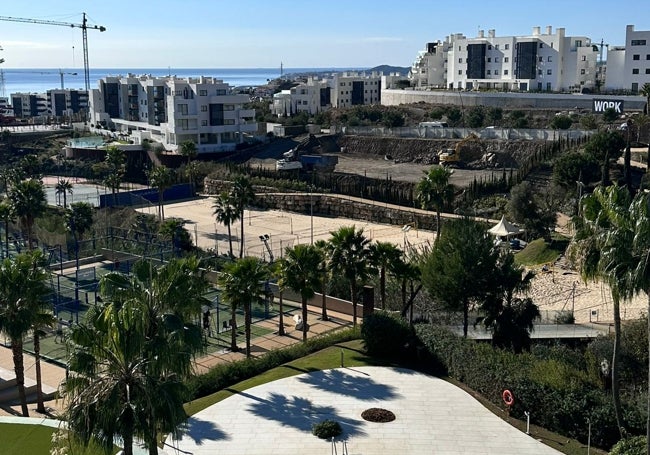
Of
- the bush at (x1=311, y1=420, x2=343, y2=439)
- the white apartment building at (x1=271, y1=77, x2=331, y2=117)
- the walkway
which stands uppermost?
the white apartment building at (x1=271, y1=77, x2=331, y2=117)

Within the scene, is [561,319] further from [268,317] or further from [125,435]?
[125,435]

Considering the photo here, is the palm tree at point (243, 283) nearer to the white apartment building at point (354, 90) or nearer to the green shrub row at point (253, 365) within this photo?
the green shrub row at point (253, 365)

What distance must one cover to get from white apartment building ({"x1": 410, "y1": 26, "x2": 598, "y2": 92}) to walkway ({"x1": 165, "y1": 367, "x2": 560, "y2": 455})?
91825mm

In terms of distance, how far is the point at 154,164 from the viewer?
319 feet

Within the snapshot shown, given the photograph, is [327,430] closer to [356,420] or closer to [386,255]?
[356,420]

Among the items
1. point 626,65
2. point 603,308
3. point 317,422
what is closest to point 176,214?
point 603,308

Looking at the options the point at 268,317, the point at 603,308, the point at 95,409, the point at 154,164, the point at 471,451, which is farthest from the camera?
the point at 154,164

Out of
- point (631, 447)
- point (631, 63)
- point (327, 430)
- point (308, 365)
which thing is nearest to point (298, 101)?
point (631, 63)

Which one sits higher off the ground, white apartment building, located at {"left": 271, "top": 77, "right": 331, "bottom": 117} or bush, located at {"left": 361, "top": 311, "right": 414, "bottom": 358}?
white apartment building, located at {"left": 271, "top": 77, "right": 331, "bottom": 117}

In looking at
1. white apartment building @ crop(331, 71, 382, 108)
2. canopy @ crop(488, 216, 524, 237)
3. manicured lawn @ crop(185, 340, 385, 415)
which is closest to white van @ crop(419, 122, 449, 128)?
canopy @ crop(488, 216, 524, 237)

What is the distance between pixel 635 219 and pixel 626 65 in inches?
3541

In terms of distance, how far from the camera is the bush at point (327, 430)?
944 inches

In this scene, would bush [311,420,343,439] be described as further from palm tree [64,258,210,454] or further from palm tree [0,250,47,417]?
palm tree [0,250,47,417]

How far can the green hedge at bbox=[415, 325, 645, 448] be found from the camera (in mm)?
23500
